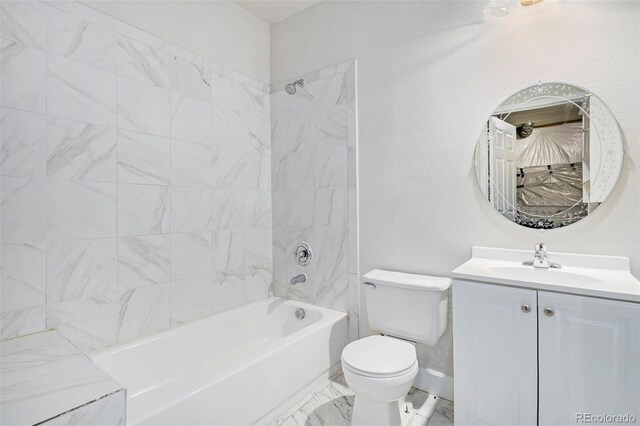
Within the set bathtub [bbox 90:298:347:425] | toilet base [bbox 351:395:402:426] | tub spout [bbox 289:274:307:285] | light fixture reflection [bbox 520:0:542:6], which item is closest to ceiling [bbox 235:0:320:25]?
light fixture reflection [bbox 520:0:542:6]

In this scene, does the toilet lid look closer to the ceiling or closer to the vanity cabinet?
the vanity cabinet

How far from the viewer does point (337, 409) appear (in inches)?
74.9

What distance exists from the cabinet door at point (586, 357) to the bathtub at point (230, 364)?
1173 mm

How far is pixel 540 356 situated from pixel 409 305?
65cm

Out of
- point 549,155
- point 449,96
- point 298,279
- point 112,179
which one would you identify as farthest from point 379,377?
point 112,179

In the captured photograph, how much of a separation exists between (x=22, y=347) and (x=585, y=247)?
2550 mm

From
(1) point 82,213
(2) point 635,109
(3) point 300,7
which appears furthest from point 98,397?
(3) point 300,7

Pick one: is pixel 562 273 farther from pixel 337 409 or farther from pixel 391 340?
pixel 337 409

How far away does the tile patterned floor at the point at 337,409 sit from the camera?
1.79 meters

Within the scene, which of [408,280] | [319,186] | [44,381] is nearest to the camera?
[44,381]

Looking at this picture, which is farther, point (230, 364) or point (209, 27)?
point (209, 27)

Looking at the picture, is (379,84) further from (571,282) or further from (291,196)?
(571,282)

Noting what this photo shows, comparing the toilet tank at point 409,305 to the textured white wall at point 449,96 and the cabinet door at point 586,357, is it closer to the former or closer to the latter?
the textured white wall at point 449,96

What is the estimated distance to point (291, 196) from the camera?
2662mm
